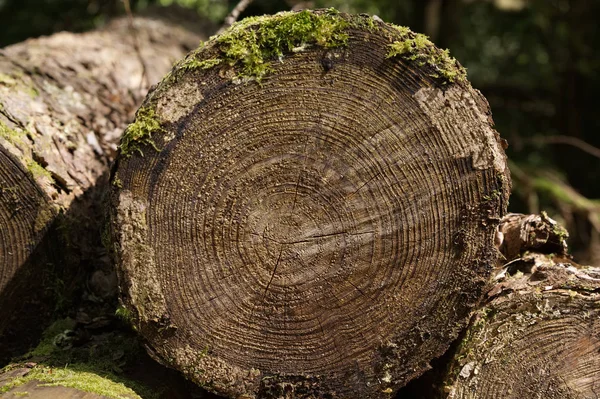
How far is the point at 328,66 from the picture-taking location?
1.81 m

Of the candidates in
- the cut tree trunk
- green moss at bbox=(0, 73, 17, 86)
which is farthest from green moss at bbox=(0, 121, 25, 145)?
green moss at bbox=(0, 73, 17, 86)

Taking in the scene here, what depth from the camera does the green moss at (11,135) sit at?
84.3 inches

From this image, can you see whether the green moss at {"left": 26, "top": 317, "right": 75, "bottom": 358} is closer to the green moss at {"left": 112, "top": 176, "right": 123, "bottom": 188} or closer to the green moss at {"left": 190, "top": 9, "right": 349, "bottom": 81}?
the green moss at {"left": 112, "top": 176, "right": 123, "bottom": 188}

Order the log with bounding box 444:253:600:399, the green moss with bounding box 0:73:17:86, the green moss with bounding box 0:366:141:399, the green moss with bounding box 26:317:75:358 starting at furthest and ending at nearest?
1. the green moss with bounding box 0:73:17:86
2. the green moss with bounding box 26:317:75:358
3. the log with bounding box 444:253:600:399
4. the green moss with bounding box 0:366:141:399

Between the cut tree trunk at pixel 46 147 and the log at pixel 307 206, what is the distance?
0.53 metres

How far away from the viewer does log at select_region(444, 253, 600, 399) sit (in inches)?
77.4

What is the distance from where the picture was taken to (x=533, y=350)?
6.47 feet

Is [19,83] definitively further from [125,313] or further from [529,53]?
[529,53]

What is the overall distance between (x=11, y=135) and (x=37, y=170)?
6.7 inches

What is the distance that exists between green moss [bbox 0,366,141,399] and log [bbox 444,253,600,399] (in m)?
1.15

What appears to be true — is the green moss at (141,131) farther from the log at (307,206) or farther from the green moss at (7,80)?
the green moss at (7,80)

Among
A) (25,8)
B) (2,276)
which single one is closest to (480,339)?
(2,276)

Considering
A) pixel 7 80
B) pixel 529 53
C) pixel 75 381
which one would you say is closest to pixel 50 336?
pixel 75 381

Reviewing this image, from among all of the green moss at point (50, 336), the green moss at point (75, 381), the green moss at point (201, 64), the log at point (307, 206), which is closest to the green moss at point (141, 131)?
the log at point (307, 206)
